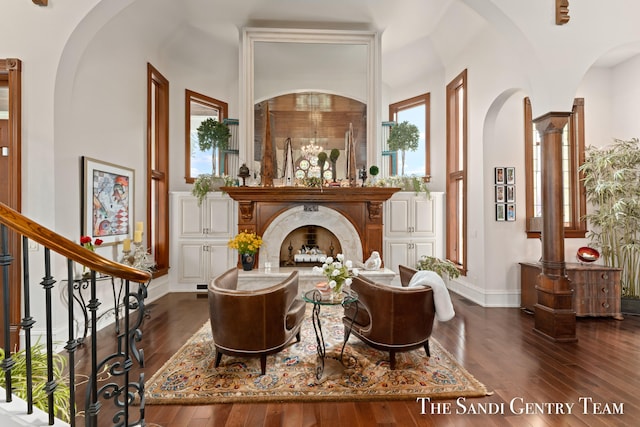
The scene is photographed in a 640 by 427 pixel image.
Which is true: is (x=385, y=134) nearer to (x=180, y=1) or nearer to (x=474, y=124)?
(x=474, y=124)

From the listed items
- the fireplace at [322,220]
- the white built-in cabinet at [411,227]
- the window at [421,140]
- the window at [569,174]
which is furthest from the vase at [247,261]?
the window at [569,174]

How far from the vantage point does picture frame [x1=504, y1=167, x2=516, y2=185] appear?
539 cm

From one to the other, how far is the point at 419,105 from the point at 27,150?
22.1ft

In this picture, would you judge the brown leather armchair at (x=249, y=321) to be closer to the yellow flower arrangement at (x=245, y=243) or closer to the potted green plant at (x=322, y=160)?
the yellow flower arrangement at (x=245, y=243)

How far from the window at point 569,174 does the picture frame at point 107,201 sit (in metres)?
6.30

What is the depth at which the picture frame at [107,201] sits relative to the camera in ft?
13.5

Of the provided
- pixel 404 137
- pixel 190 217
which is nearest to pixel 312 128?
pixel 404 137

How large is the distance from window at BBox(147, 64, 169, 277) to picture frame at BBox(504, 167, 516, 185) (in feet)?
19.9

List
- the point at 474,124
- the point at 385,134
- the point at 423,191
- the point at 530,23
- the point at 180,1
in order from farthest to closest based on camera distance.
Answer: the point at 385,134 < the point at 423,191 < the point at 474,124 < the point at 180,1 < the point at 530,23

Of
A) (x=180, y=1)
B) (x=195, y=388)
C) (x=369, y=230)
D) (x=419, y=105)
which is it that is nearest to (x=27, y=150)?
(x=195, y=388)

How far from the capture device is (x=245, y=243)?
5562 mm

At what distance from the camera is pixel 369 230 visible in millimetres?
6047

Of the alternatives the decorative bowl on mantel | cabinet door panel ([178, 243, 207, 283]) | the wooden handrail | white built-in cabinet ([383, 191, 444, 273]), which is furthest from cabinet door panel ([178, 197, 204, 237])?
the decorative bowl on mantel

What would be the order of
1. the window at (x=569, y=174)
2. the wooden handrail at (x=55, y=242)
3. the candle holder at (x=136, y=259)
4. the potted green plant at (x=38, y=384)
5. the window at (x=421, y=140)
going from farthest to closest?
1. the window at (x=421, y=140)
2. the window at (x=569, y=174)
3. the candle holder at (x=136, y=259)
4. the potted green plant at (x=38, y=384)
5. the wooden handrail at (x=55, y=242)
